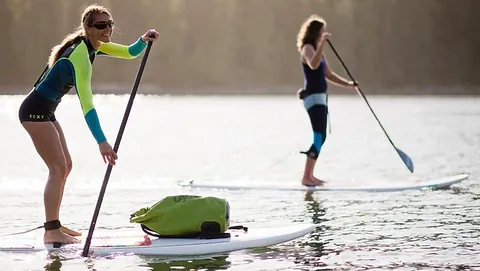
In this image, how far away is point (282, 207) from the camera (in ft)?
35.7

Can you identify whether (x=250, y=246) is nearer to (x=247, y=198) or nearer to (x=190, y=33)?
(x=247, y=198)

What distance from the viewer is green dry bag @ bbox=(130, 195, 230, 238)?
7.92 metres

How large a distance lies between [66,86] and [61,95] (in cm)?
12

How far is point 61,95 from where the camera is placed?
25.3 ft

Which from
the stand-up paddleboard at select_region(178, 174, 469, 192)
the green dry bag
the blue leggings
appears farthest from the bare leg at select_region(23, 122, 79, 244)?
the stand-up paddleboard at select_region(178, 174, 469, 192)

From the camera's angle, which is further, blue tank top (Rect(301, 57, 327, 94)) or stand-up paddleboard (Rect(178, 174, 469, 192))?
stand-up paddleboard (Rect(178, 174, 469, 192))

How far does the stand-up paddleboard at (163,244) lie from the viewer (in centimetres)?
779

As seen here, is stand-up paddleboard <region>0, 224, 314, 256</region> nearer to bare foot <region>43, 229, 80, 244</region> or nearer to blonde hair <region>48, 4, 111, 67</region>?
bare foot <region>43, 229, 80, 244</region>

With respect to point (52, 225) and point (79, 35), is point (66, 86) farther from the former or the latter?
point (52, 225)

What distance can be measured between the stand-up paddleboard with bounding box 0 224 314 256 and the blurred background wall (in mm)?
96350

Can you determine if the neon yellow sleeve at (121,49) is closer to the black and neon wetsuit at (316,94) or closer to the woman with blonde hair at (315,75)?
the woman with blonde hair at (315,75)

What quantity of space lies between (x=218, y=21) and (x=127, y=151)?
101 meters

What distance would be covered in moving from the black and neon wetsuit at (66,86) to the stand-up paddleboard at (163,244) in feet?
3.17

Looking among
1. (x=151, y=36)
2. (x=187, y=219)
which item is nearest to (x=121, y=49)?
(x=151, y=36)
